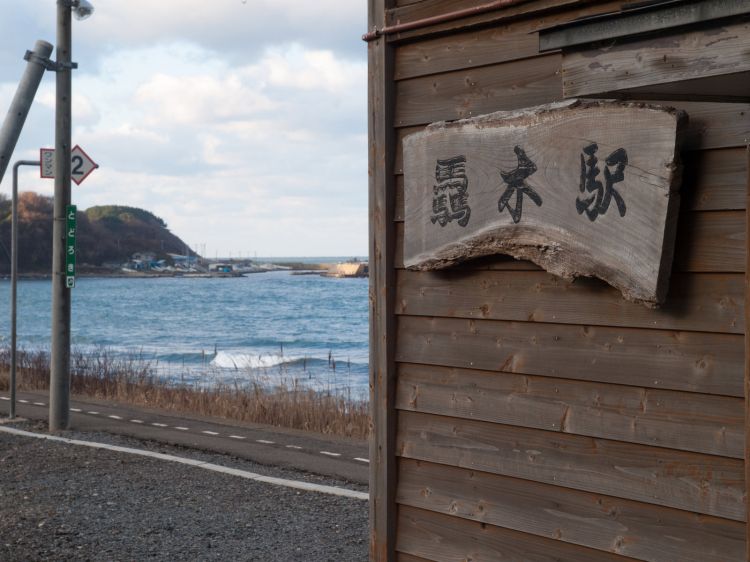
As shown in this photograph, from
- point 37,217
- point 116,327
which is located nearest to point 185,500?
point 116,327

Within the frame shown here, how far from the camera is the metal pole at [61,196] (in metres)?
10.1

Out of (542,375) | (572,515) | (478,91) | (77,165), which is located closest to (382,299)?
(542,375)

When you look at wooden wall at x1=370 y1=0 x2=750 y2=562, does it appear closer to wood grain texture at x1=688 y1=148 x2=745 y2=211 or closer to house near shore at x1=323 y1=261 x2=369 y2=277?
wood grain texture at x1=688 y1=148 x2=745 y2=211

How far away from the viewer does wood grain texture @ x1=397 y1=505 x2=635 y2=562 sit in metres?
3.86

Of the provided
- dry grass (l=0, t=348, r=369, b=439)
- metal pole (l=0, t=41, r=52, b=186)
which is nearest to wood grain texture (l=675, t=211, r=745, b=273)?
metal pole (l=0, t=41, r=52, b=186)

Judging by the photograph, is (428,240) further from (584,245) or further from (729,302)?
(729,302)

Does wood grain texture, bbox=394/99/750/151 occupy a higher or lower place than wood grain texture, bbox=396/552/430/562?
higher

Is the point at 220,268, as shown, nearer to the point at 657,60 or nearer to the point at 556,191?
the point at 556,191

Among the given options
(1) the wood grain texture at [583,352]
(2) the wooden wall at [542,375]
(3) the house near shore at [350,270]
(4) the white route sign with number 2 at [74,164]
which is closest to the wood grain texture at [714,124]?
(2) the wooden wall at [542,375]

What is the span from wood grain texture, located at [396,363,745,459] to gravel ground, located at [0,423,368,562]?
6.29 feet

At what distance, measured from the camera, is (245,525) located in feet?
21.3

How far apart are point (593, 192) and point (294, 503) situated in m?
4.25

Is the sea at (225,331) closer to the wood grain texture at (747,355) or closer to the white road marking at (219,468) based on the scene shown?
the white road marking at (219,468)

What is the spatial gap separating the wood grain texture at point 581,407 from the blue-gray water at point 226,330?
1155 cm
